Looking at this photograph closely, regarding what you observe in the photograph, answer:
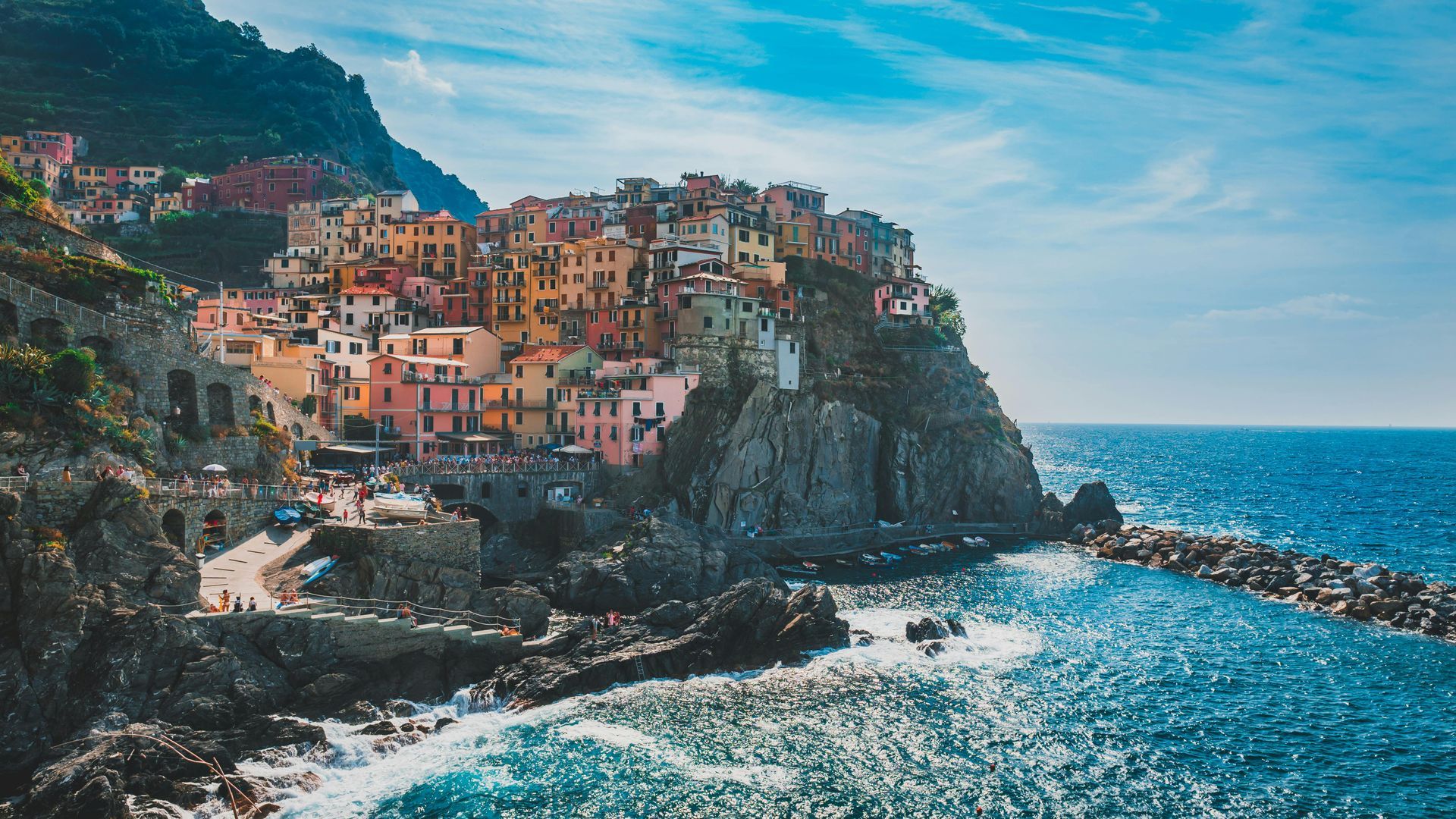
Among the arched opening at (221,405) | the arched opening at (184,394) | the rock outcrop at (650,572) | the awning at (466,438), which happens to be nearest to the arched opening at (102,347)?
the arched opening at (184,394)

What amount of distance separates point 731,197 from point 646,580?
65.3 metres

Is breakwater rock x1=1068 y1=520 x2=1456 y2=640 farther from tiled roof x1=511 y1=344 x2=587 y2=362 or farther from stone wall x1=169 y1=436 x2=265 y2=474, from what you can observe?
stone wall x1=169 y1=436 x2=265 y2=474

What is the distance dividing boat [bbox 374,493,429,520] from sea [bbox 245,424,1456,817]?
13.8 m

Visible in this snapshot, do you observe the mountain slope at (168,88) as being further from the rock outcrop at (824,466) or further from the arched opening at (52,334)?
the arched opening at (52,334)

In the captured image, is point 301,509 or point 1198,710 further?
point 301,509

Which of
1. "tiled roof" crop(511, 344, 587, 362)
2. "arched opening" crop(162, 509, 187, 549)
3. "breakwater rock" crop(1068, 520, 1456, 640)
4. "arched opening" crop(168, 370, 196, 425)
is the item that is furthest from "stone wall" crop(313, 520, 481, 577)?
"breakwater rock" crop(1068, 520, 1456, 640)

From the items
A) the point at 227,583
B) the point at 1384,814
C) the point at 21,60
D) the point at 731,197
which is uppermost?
the point at 21,60

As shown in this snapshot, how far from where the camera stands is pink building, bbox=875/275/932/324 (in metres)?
116

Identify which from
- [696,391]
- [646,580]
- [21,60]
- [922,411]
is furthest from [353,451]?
[21,60]

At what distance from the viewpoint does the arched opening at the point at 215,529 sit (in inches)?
1976

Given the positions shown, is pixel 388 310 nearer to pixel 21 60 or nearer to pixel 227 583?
pixel 227 583

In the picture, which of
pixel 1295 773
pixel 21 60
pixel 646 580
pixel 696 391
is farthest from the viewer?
pixel 21 60

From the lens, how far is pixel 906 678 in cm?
5128

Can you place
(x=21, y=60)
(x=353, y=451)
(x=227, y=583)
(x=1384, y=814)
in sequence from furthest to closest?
(x=21, y=60) < (x=353, y=451) < (x=227, y=583) < (x=1384, y=814)
